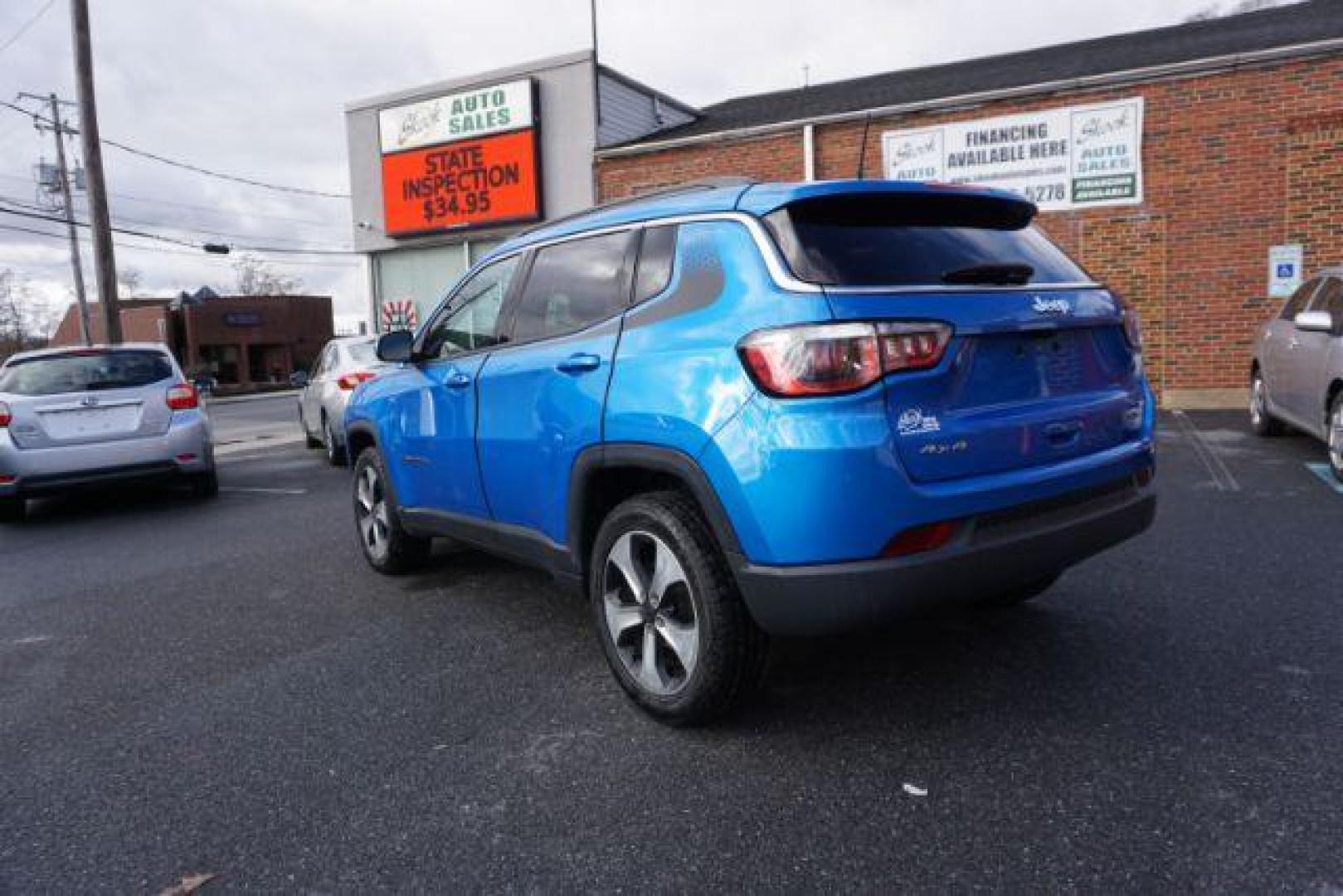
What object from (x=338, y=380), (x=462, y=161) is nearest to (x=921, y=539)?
(x=338, y=380)

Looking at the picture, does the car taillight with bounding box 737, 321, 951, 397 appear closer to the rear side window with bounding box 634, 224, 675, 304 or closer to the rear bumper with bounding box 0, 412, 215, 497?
the rear side window with bounding box 634, 224, 675, 304

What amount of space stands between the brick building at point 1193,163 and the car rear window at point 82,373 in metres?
7.91

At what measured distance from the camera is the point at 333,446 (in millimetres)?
10961

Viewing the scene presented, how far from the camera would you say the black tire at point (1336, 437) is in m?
6.84

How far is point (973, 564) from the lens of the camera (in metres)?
2.72

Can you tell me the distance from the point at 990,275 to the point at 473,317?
246cm

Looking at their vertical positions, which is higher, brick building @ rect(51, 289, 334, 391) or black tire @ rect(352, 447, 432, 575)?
brick building @ rect(51, 289, 334, 391)

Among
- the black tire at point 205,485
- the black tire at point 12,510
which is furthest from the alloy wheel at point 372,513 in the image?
the black tire at point 12,510

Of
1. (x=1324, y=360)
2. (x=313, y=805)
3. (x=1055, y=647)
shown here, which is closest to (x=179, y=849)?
(x=313, y=805)

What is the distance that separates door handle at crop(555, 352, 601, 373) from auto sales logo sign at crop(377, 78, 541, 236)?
15.0m

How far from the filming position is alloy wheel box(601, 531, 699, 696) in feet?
10.0

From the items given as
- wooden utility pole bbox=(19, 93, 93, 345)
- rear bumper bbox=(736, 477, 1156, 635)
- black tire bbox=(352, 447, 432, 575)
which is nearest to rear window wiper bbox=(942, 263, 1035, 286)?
rear bumper bbox=(736, 477, 1156, 635)

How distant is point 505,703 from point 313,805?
841mm

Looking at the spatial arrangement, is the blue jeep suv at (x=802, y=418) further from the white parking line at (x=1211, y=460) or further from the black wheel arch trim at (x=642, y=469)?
the white parking line at (x=1211, y=460)
